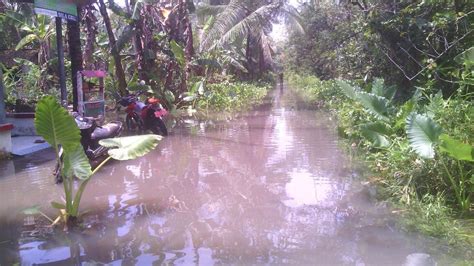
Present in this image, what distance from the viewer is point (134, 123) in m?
11.8

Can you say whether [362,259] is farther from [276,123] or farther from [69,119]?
[276,123]

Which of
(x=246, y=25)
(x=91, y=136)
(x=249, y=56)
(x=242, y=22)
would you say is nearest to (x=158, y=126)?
(x=91, y=136)

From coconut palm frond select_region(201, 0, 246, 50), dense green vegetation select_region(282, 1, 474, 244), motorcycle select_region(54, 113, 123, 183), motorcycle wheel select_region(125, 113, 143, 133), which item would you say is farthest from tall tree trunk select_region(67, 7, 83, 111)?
coconut palm frond select_region(201, 0, 246, 50)

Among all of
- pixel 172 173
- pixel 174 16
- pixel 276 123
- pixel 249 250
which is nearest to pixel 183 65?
pixel 174 16

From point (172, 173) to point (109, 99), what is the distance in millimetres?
10959

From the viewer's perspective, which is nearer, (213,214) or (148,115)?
(213,214)

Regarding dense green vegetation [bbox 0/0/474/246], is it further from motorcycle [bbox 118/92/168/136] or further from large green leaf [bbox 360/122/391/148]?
motorcycle [bbox 118/92/168/136]

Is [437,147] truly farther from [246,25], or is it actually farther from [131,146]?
[246,25]

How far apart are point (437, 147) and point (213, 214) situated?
9.19 ft

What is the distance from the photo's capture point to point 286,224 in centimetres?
498

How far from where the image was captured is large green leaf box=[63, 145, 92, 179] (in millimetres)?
4973

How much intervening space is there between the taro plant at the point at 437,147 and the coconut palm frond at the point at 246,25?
1539cm

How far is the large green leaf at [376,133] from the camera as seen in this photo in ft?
21.3

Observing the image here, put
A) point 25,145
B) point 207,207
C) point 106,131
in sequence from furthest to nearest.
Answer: point 25,145 < point 106,131 < point 207,207
